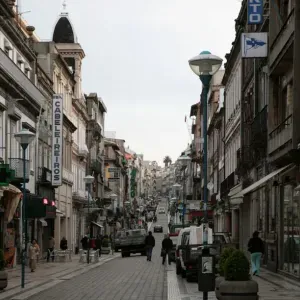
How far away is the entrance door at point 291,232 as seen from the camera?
2588 cm

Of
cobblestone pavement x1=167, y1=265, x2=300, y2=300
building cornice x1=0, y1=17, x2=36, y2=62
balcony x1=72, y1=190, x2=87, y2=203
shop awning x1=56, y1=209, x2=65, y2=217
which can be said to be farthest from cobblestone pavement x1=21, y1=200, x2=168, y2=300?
balcony x1=72, y1=190, x2=87, y2=203

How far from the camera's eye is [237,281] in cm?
1675

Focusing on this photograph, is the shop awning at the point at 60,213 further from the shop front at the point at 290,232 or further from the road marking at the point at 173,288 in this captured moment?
the shop front at the point at 290,232

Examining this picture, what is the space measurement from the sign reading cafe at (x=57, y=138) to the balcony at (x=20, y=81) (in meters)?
2.89

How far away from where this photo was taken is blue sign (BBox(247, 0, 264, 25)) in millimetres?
33388

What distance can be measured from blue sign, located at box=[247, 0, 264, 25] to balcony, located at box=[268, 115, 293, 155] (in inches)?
235

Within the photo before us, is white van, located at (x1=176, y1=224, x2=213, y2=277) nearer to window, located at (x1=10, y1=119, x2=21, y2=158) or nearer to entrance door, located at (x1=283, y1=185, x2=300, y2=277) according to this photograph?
entrance door, located at (x1=283, y1=185, x2=300, y2=277)

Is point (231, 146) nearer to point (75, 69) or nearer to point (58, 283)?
point (75, 69)

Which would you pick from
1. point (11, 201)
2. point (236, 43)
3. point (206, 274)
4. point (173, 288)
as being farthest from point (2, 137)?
point (206, 274)

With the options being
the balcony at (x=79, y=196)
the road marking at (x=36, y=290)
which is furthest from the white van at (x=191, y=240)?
the balcony at (x=79, y=196)

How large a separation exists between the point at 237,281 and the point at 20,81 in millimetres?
25457

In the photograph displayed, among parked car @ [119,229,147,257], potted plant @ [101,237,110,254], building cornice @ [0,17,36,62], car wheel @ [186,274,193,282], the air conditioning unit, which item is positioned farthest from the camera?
potted plant @ [101,237,110,254]

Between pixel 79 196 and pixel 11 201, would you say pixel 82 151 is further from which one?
pixel 11 201

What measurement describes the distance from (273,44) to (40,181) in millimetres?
23521
